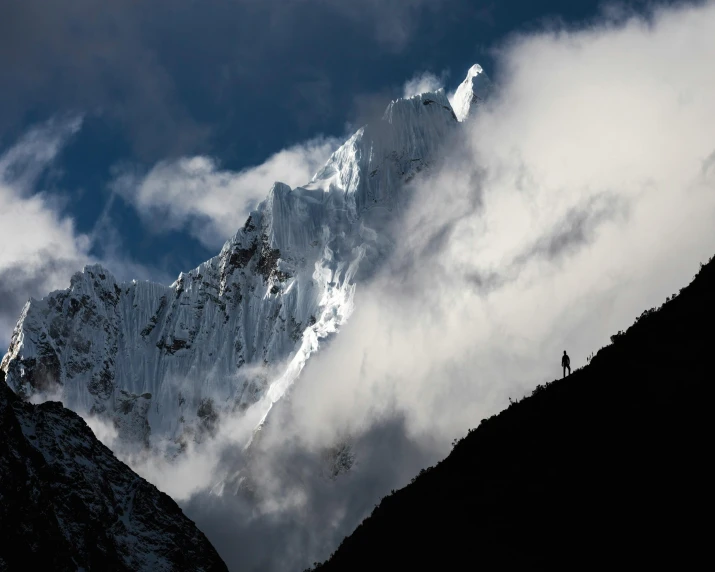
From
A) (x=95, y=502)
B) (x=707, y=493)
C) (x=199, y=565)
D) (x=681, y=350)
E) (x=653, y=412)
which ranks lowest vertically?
(x=707, y=493)

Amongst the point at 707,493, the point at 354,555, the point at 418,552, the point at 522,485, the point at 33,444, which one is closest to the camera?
the point at 707,493

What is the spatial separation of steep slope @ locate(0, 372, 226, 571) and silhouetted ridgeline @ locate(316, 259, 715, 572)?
57.8ft

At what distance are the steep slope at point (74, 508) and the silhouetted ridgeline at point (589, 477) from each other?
17.6m

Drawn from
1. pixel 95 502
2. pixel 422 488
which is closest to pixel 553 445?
pixel 422 488

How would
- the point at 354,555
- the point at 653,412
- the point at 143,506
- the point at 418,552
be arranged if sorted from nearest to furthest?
the point at 653,412, the point at 418,552, the point at 354,555, the point at 143,506

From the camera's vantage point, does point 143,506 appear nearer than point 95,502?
No

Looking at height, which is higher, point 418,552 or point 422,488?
point 422,488

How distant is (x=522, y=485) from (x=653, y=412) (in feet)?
18.3

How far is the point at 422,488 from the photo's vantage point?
40188 mm

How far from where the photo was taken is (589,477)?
28766 millimetres

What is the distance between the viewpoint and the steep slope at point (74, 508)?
4781cm

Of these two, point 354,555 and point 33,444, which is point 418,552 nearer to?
point 354,555

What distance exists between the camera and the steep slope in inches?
1882

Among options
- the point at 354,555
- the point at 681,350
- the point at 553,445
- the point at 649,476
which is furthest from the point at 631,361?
the point at 354,555
